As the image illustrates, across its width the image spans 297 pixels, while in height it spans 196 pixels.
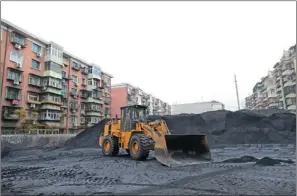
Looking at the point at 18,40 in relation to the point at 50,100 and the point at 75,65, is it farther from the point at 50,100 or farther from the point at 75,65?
the point at 75,65

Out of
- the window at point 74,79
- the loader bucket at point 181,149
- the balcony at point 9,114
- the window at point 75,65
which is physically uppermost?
the window at point 75,65

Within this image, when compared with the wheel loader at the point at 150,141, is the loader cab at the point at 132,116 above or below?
above

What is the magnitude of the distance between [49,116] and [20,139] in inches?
415

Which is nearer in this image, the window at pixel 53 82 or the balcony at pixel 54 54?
the window at pixel 53 82

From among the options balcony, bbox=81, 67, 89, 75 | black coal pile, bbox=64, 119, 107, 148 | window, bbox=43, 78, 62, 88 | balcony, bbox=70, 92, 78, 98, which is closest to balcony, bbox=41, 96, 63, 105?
window, bbox=43, 78, 62, 88

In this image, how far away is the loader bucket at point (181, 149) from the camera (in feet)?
Answer: 27.7

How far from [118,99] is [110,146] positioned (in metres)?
45.2

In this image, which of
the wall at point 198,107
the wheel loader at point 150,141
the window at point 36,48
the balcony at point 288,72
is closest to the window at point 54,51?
the window at point 36,48

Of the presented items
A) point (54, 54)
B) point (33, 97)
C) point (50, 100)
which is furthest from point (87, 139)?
point (54, 54)

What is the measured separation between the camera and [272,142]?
1948cm

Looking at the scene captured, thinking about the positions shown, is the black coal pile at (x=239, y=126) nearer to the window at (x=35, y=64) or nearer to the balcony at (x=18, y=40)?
the window at (x=35, y=64)

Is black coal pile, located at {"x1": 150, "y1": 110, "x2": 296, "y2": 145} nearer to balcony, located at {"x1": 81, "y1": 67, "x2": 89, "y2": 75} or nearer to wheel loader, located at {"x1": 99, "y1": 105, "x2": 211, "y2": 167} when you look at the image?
wheel loader, located at {"x1": 99, "y1": 105, "x2": 211, "y2": 167}

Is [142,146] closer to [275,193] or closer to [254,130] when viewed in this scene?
[275,193]

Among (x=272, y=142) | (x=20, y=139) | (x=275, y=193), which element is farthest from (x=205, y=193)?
(x=20, y=139)
